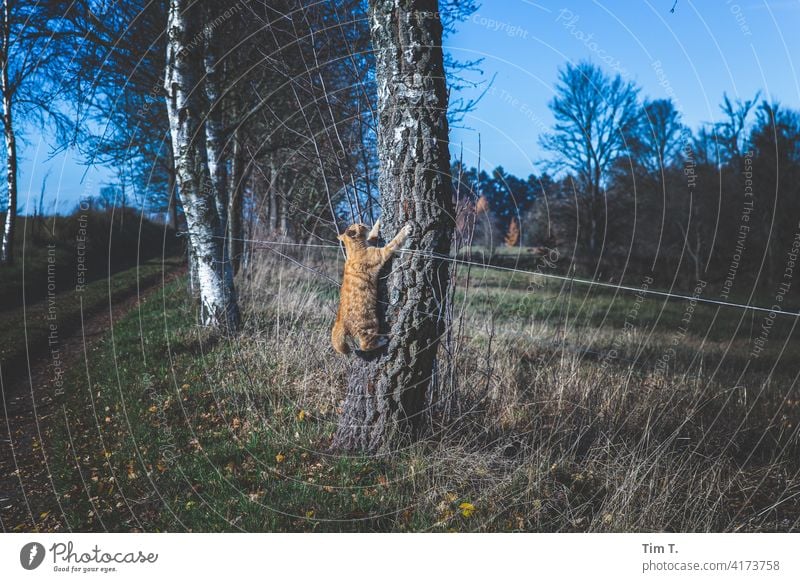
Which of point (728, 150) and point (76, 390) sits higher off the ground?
point (728, 150)

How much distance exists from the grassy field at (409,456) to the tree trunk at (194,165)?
1375 millimetres

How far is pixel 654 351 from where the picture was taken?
23.5 ft

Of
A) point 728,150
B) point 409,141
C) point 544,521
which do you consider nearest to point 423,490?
point 544,521

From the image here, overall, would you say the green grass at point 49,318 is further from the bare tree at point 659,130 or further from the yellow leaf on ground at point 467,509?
the bare tree at point 659,130

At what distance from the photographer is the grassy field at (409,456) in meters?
2.63

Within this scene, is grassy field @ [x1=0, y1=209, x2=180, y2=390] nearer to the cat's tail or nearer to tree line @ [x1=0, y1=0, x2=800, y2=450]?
tree line @ [x1=0, y1=0, x2=800, y2=450]

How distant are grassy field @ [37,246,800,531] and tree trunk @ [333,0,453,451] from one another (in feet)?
1.84

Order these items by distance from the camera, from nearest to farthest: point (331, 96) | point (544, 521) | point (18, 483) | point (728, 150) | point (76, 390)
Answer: point (544, 521) < point (18, 483) < point (331, 96) < point (76, 390) < point (728, 150)

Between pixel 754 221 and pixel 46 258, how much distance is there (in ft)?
41.0

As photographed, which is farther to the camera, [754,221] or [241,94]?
[754,221]

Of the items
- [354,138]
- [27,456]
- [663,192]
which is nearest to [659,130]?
[663,192]

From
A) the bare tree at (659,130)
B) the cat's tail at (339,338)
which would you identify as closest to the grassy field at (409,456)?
the cat's tail at (339,338)

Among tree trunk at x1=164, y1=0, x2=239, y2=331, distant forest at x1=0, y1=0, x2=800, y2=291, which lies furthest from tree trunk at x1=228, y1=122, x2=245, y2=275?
tree trunk at x1=164, y1=0, x2=239, y2=331
